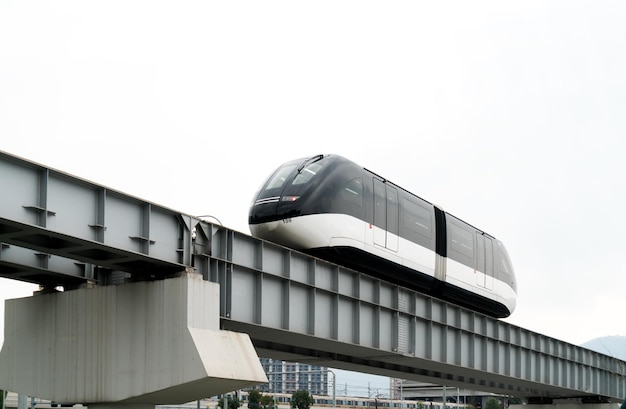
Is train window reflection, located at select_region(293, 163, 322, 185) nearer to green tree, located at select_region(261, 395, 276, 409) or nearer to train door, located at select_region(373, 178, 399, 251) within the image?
train door, located at select_region(373, 178, 399, 251)

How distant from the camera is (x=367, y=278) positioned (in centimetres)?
2573

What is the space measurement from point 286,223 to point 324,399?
495 feet

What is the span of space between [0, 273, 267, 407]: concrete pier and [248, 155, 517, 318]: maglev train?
201 inches

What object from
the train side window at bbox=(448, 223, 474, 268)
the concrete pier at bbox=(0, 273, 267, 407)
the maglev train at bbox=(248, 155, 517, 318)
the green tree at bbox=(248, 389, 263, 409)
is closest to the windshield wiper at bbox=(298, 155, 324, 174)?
the maglev train at bbox=(248, 155, 517, 318)

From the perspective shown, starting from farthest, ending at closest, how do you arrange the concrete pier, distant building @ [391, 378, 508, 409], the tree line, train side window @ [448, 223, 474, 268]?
distant building @ [391, 378, 508, 409]
the tree line
train side window @ [448, 223, 474, 268]
the concrete pier

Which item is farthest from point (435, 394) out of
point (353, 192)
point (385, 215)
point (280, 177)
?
point (280, 177)

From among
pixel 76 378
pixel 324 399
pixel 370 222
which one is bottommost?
pixel 324 399

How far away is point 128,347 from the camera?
61.9 ft

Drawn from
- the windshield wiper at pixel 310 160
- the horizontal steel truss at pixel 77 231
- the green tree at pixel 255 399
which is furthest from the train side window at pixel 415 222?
the green tree at pixel 255 399

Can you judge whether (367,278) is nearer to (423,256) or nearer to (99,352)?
(423,256)

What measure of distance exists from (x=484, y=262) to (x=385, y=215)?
28.1ft

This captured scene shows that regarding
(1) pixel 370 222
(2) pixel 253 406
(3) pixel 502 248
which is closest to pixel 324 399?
(2) pixel 253 406

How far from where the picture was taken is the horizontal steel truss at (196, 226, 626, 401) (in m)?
20.5

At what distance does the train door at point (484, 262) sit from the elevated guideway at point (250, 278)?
1330 millimetres
